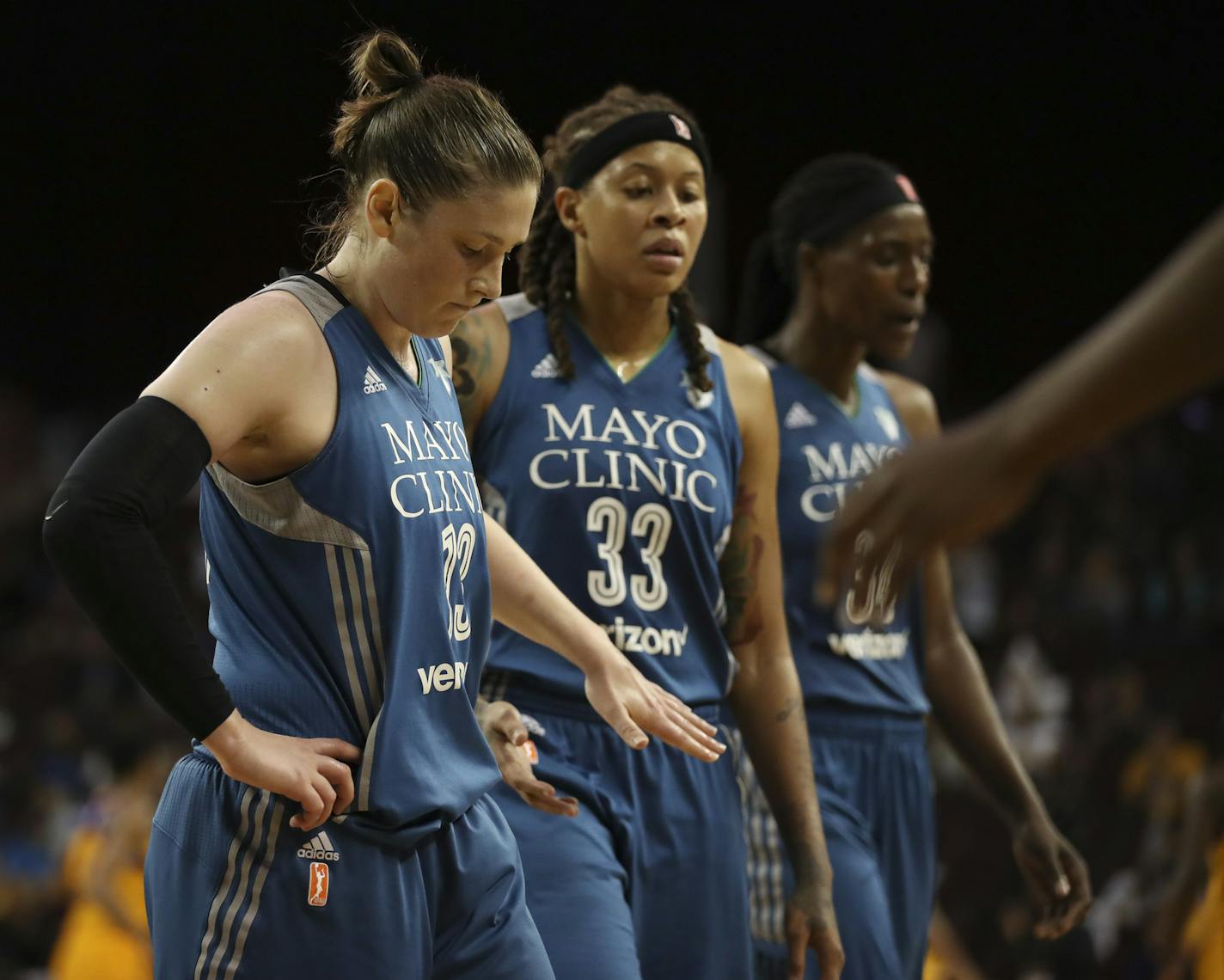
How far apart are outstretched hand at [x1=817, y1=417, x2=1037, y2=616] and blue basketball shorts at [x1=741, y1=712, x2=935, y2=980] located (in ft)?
8.20

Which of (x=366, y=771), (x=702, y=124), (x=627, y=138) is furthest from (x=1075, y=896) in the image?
(x=702, y=124)

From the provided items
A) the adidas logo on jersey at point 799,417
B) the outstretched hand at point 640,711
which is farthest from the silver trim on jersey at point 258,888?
the adidas logo on jersey at point 799,417

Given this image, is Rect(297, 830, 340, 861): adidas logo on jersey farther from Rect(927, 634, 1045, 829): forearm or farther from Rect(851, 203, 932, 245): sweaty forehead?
Rect(851, 203, 932, 245): sweaty forehead

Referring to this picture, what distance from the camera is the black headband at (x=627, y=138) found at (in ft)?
12.1

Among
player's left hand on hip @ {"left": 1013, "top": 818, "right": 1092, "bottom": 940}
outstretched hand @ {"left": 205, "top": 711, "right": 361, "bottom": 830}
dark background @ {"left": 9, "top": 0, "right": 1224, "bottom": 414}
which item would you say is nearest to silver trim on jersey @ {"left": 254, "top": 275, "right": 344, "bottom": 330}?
outstretched hand @ {"left": 205, "top": 711, "right": 361, "bottom": 830}

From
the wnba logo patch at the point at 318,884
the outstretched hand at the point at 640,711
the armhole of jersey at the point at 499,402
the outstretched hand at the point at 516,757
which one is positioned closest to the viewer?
the wnba logo patch at the point at 318,884

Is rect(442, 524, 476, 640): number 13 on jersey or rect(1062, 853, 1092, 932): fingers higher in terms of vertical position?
rect(442, 524, 476, 640): number 13 on jersey

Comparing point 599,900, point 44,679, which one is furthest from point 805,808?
point 44,679

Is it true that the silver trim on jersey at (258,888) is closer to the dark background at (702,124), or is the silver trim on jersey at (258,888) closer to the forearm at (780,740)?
the forearm at (780,740)

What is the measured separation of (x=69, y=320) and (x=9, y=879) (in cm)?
536

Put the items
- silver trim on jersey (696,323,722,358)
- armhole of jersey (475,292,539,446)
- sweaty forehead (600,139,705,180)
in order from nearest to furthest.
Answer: armhole of jersey (475,292,539,446) < sweaty forehead (600,139,705,180) < silver trim on jersey (696,323,722,358)

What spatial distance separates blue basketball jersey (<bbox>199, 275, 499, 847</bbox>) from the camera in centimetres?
258

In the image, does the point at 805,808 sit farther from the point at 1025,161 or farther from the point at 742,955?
the point at 1025,161

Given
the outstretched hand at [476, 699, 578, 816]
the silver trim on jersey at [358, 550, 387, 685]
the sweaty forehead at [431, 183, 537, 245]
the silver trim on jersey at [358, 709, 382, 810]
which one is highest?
the sweaty forehead at [431, 183, 537, 245]
